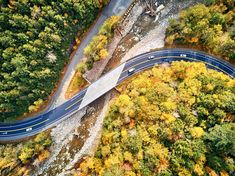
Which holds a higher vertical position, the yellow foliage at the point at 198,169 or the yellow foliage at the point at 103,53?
the yellow foliage at the point at 103,53

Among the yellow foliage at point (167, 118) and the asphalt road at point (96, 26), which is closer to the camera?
the yellow foliage at point (167, 118)

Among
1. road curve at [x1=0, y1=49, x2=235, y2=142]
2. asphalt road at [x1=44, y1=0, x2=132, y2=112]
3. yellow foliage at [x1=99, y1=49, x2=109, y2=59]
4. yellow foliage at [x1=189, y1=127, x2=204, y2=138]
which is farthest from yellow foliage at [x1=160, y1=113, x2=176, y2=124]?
asphalt road at [x1=44, y1=0, x2=132, y2=112]

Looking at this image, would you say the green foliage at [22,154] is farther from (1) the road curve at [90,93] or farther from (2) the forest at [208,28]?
(2) the forest at [208,28]

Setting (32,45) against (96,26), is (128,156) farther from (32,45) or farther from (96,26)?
(96,26)

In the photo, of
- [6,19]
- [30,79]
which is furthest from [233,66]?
[6,19]

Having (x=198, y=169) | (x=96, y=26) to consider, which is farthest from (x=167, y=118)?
(x=96, y=26)

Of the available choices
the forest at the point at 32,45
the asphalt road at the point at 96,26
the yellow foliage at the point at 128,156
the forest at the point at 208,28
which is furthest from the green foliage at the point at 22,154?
the forest at the point at 208,28
